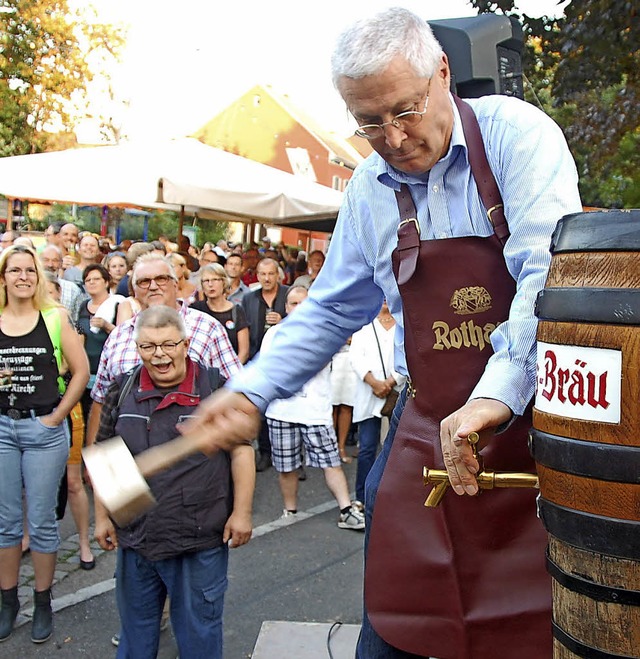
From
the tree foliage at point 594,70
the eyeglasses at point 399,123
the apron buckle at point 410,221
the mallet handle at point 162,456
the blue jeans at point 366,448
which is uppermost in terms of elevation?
the tree foliage at point 594,70

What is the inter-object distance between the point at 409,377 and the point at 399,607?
55cm

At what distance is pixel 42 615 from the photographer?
14.0 feet

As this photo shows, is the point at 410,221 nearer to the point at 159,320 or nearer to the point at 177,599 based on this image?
the point at 159,320

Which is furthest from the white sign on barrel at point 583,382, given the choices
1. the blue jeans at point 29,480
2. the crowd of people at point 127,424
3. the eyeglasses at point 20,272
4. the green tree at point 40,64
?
the green tree at point 40,64

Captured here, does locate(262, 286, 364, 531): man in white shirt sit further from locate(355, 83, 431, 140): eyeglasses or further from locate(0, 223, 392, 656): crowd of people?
locate(355, 83, 431, 140): eyeglasses

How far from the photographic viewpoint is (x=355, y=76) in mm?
1665

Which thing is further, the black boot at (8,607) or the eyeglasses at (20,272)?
the eyeglasses at (20,272)

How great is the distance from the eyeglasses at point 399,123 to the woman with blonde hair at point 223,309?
17.4 ft

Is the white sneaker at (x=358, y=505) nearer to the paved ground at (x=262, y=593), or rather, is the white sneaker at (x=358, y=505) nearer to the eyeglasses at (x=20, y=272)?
the paved ground at (x=262, y=593)

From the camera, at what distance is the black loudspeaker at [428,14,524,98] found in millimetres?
3688

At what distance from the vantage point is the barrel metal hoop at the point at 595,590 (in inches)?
45.1

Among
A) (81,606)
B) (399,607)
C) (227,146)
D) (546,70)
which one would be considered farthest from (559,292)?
(227,146)

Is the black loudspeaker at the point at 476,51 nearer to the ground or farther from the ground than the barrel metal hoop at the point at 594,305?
farther from the ground

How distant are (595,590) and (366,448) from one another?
5.22m
